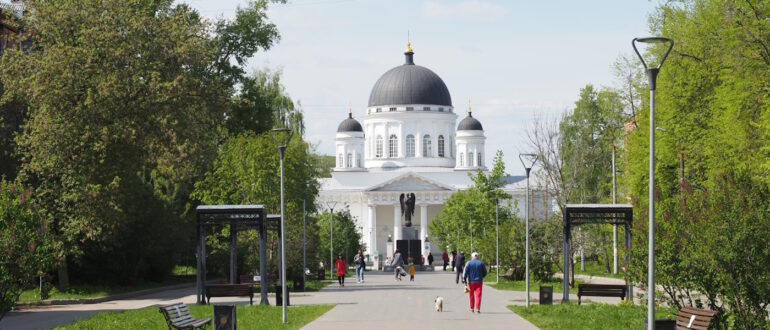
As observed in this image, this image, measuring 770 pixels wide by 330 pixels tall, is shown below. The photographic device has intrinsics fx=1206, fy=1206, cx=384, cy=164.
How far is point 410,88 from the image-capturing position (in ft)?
467

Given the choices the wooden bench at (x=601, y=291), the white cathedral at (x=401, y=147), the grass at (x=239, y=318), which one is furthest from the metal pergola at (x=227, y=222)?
the white cathedral at (x=401, y=147)

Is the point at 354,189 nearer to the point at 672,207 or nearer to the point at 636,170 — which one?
the point at 636,170

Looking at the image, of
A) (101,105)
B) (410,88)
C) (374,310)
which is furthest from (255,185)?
(410,88)

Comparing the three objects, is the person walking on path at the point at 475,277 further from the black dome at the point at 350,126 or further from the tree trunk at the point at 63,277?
the black dome at the point at 350,126

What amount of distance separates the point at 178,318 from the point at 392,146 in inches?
4870

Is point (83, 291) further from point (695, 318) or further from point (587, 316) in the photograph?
point (695, 318)

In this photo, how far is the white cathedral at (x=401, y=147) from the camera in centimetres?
14025

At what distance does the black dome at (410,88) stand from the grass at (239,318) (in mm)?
110787

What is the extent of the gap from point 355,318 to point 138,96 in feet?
54.3

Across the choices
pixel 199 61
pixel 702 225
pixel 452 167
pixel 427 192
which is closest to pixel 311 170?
pixel 199 61

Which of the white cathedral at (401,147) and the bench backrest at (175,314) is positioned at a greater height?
the white cathedral at (401,147)

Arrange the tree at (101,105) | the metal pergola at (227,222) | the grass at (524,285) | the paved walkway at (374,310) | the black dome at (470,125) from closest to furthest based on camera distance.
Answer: the paved walkway at (374,310) → the metal pergola at (227,222) → the tree at (101,105) → the grass at (524,285) → the black dome at (470,125)

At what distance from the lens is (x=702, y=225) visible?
853 inches

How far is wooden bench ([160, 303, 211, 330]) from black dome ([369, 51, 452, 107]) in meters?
119
